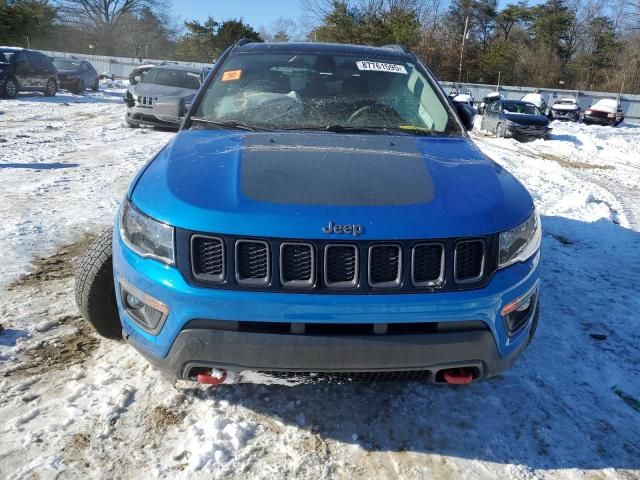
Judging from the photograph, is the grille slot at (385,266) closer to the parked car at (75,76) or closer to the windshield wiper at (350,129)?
the windshield wiper at (350,129)

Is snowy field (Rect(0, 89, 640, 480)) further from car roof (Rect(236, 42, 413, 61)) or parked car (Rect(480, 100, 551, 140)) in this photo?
parked car (Rect(480, 100, 551, 140))

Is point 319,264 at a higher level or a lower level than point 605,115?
higher

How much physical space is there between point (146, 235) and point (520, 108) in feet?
61.0

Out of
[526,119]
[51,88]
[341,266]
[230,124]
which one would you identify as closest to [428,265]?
[341,266]

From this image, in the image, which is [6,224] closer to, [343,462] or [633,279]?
[343,462]

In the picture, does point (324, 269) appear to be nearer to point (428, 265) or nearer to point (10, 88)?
point (428, 265)

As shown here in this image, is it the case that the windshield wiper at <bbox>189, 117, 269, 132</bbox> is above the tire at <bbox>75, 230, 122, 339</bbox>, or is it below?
above

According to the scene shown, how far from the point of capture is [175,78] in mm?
13375

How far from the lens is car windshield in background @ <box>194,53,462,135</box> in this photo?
320cm

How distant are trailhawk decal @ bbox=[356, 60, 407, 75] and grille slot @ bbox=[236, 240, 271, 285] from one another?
2.12 metres

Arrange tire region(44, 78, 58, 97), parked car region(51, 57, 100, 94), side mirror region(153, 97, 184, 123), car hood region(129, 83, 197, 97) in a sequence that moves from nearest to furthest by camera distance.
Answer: side mirror region(153, 97, 184, 123) < car hood region(129, 83, 197, 97) < tire region(44, 78, 58, 97) < parked car region(51, 57, 100, 94)

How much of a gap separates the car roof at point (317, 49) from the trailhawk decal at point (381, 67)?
0.40 ft

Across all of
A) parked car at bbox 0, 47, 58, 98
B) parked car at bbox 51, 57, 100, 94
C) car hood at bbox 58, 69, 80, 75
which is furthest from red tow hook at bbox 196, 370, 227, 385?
car hood at bbox 58, 69, 80, 75

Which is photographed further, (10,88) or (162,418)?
(10,88)
